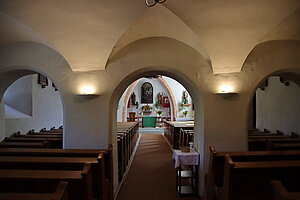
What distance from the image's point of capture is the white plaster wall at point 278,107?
572 centimetres

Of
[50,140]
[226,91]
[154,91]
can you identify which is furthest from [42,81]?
[154,91]

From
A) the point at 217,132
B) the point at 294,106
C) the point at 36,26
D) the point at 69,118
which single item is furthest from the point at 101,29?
the point at 294,106

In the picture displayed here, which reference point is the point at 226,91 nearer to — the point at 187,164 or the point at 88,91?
the point at 187,164

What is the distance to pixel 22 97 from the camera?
773 cm

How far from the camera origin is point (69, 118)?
4.22 metres

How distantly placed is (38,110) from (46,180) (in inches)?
270

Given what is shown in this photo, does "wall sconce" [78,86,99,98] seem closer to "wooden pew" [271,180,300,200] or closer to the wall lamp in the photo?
the wall lamp

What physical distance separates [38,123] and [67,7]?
21.8 feet

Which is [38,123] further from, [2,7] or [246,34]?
[246,34]

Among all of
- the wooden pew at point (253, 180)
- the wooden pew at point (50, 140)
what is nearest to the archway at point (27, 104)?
the wooden pew at point (50, 140)

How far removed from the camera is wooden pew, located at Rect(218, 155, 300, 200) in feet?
9.09

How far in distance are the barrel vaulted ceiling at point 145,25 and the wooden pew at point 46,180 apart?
224 cm

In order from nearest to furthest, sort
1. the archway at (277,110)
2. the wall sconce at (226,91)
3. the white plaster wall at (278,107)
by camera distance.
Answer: the wall sconce at (226,91) → the archway at (277,110) → the white plaster wall at (278,107)

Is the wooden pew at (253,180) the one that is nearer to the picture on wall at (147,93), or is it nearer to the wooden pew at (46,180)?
the wooden pew at (46,180)
